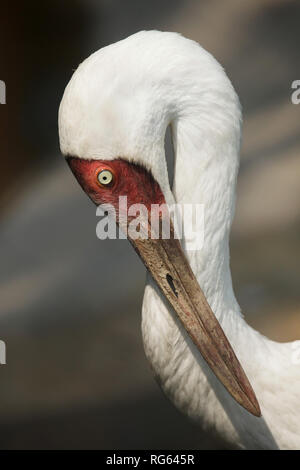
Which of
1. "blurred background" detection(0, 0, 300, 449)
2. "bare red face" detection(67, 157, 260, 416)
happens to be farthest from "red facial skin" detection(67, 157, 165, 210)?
"blurred background" detection(0, 0, 300, 449)

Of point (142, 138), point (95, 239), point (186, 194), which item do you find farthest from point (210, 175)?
point (95, 239)

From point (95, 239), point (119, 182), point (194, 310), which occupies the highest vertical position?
point (95, 239)

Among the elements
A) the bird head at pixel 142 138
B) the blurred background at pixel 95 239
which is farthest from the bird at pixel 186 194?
the blurred background at pixel 95 239

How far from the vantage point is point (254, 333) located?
1.81 m

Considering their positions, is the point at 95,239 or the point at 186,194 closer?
the point at 186,194

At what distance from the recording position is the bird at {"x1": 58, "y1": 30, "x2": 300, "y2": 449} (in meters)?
1.48

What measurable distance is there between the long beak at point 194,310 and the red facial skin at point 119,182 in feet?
0.29

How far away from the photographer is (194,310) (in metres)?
1.62

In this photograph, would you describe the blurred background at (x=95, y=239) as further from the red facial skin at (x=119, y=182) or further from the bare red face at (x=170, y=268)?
the red facial skin at (x=119, y=182)

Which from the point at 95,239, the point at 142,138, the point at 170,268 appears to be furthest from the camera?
the point at 95,239

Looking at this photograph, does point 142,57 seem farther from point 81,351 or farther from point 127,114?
point 81,351

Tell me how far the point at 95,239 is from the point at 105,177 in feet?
6.92

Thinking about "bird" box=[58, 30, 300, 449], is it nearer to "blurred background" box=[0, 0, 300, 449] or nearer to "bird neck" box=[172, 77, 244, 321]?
"bird neck" box=[172, 77, 244, 321]

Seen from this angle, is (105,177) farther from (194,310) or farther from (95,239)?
(95,239)
